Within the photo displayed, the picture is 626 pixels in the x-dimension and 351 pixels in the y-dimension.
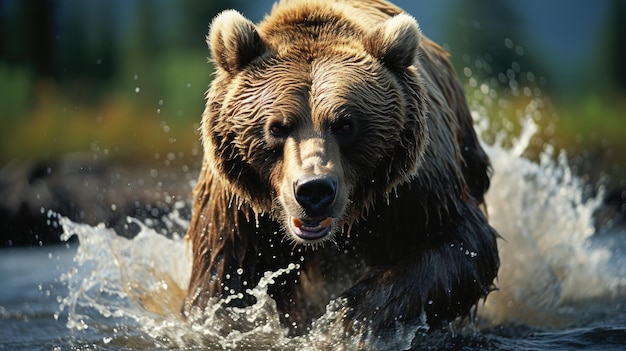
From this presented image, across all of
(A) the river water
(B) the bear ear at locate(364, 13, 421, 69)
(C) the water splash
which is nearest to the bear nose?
(B) the bear ear at locate(364, 13, 421, 69)

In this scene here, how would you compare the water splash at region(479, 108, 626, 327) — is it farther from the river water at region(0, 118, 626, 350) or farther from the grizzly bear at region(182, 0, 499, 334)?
the grizzly bear at region(182, 0, 499, 334)

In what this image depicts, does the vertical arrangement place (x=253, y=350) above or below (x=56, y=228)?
below

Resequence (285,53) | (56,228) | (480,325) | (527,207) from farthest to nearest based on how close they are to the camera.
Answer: (56,228) < (527,207) < (480,325) < (285,53)

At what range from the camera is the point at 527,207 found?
24.6 ft

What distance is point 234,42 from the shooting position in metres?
4.77

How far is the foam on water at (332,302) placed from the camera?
5.23 m

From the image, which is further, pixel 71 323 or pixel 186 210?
pixel 186 210

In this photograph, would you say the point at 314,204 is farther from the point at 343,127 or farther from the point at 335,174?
the point at 343,127

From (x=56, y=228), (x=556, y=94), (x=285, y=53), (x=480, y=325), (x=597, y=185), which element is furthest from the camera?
(x=556, y=94)

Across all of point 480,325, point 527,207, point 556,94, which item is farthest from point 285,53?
point 556,94

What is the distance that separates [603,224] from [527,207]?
15.4 feet

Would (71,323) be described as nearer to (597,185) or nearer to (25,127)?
(25,127)

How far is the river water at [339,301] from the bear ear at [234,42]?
3.97 feet

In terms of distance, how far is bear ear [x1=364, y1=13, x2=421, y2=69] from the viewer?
4.70 meters
